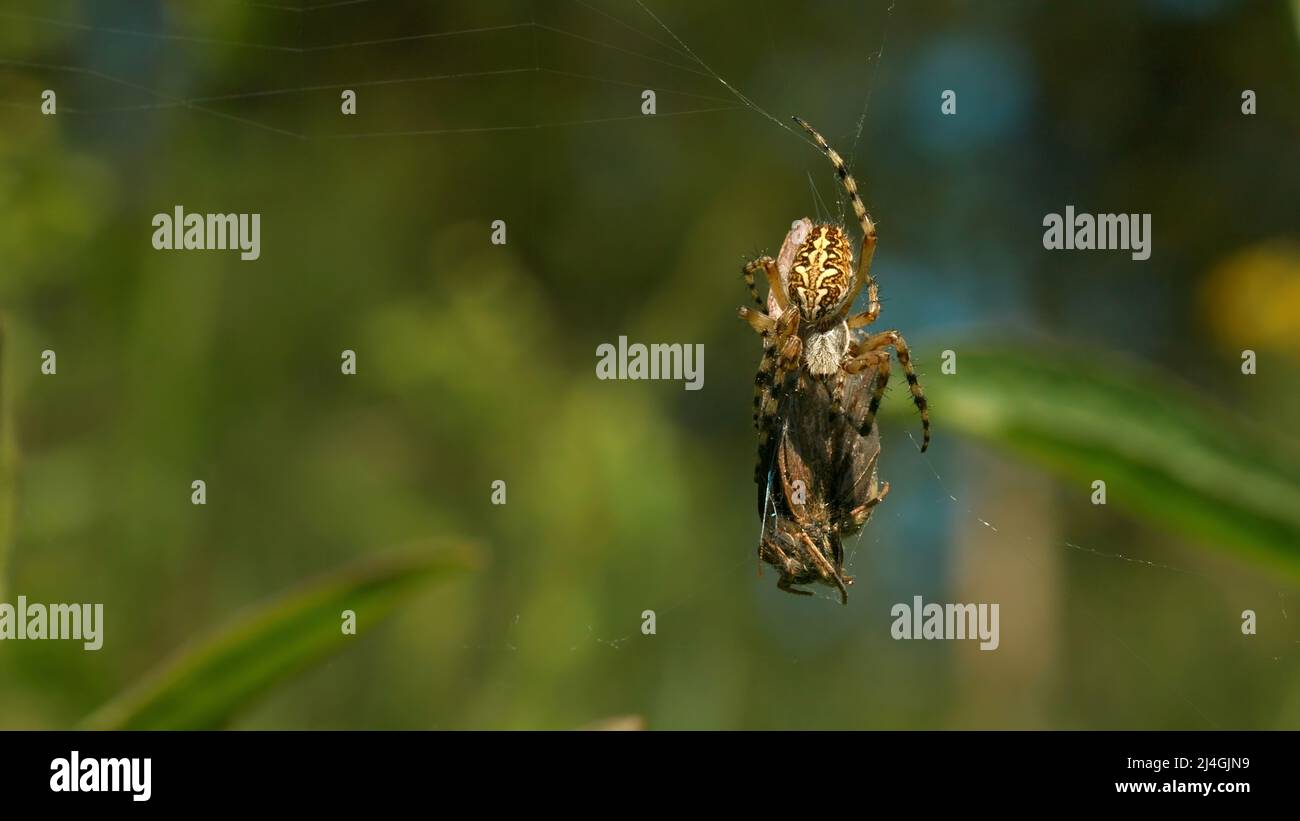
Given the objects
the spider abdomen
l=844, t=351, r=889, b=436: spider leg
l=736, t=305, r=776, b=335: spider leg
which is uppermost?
the spider abdomen

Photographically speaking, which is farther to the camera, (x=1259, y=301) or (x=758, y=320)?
(x=1259, y=301)

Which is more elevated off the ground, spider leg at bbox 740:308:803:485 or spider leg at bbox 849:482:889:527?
spider leg at bbox 740:308:803:485

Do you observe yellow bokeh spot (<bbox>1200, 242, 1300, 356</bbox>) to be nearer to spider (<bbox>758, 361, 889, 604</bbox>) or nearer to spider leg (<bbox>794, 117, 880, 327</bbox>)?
spider leg (<bbox>794, 117, 880, 327</bbox>)

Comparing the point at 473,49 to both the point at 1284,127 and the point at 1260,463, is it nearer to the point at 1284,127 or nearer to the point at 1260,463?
the point at 1284,127

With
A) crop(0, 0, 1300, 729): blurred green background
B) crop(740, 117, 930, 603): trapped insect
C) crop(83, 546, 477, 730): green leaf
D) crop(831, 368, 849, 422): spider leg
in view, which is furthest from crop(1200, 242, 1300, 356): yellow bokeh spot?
crop(83, 546, 477, 730): green leaf

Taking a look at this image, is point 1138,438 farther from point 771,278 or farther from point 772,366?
point 771,278

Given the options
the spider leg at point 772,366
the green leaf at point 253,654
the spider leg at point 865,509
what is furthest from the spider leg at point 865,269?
the green leaf at point 253,654

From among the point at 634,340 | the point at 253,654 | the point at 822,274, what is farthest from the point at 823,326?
the point at 634,340
